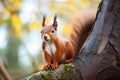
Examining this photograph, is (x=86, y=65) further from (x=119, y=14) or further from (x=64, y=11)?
(x=64, y=11)

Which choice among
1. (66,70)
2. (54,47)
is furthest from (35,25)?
(66,70)

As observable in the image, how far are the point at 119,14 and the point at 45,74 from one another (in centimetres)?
43

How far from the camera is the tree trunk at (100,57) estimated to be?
174 centimetres

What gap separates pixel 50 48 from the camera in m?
1.97

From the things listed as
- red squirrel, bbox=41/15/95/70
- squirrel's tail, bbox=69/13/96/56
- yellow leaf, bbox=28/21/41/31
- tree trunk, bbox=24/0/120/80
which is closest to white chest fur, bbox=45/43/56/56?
red squirrel, bbox=41/15/95/70

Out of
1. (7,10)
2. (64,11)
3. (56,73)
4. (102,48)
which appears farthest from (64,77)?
(64,11)

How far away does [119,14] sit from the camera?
5.82ft

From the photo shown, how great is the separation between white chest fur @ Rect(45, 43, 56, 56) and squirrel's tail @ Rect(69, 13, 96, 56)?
332mm

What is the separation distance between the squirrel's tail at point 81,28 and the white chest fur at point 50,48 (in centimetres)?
33

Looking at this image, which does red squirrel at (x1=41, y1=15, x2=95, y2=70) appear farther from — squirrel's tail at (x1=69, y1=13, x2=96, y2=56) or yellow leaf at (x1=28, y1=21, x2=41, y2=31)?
yellow leaf at (x1=28, y1=21, x2=41, y2=31)

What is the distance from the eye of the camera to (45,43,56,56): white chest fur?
1970 mm

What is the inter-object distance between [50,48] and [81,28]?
1.51ft

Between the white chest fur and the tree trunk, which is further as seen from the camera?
the white chest fur

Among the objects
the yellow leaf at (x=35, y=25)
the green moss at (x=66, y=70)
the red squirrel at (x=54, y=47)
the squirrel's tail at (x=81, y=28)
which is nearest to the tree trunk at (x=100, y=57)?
the green moss at (x=66, y=70)
